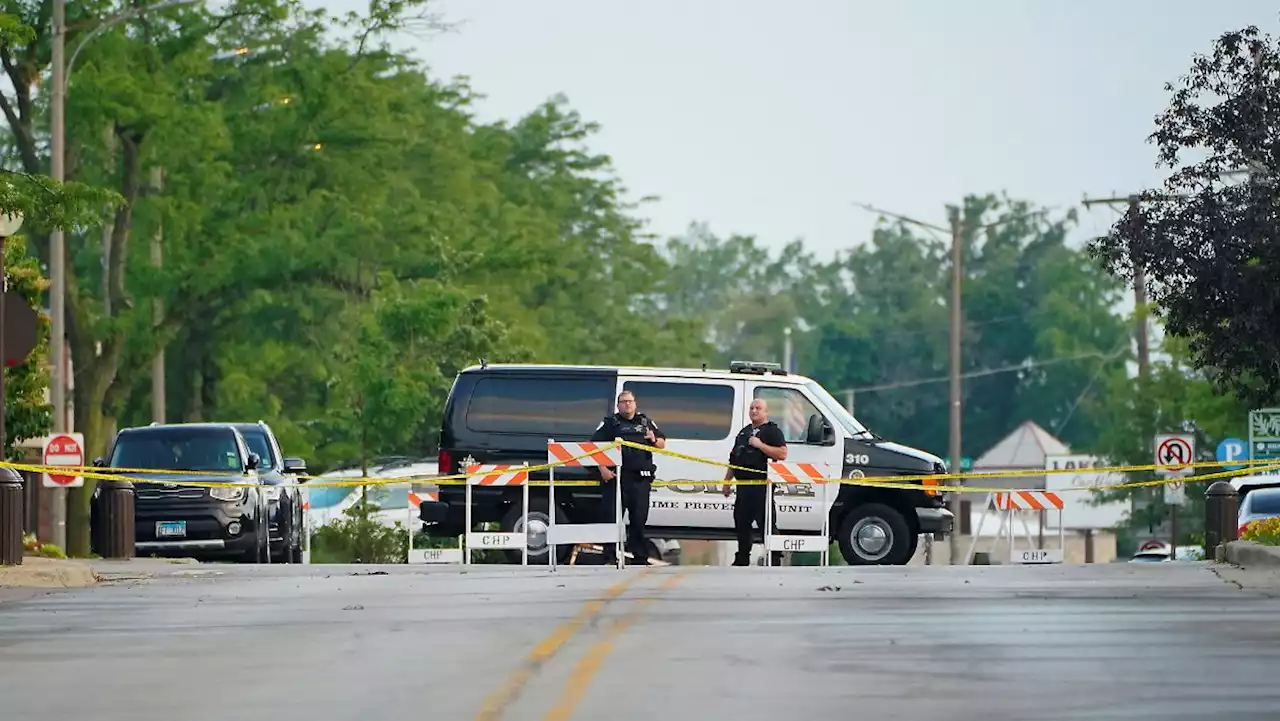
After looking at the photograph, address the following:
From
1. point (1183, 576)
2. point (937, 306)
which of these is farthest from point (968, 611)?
point (937, 306)

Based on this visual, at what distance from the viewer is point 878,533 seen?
30.6 m

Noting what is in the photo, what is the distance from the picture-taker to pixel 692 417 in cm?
3117

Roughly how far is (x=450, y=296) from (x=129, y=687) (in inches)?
1609

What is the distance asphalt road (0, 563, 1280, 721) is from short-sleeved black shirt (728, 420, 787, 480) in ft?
19.3

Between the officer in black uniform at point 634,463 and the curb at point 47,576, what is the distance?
19.3 ft

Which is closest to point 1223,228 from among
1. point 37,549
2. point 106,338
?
point 37,549

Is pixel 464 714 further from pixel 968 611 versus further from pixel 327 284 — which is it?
pixel 327 284

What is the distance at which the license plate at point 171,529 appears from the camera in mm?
34281

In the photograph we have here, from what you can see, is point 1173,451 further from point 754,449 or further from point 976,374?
point 976,374

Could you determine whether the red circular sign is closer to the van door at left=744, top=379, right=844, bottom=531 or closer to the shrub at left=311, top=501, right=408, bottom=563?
the shrub at left=311, top=501, right=408, bottom=563

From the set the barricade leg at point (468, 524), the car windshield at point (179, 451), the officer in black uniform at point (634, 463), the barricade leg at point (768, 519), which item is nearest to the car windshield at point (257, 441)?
the car windshield at point (179, 451)

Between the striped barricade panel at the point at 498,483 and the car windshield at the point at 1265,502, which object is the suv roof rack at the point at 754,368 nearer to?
the striped barricade panel at the point at 498,483

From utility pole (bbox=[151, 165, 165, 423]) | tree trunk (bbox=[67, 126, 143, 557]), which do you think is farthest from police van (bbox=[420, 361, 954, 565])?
utility pole (bbox=[151, 165, 165, 423])

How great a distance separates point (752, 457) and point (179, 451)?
8.94 m
